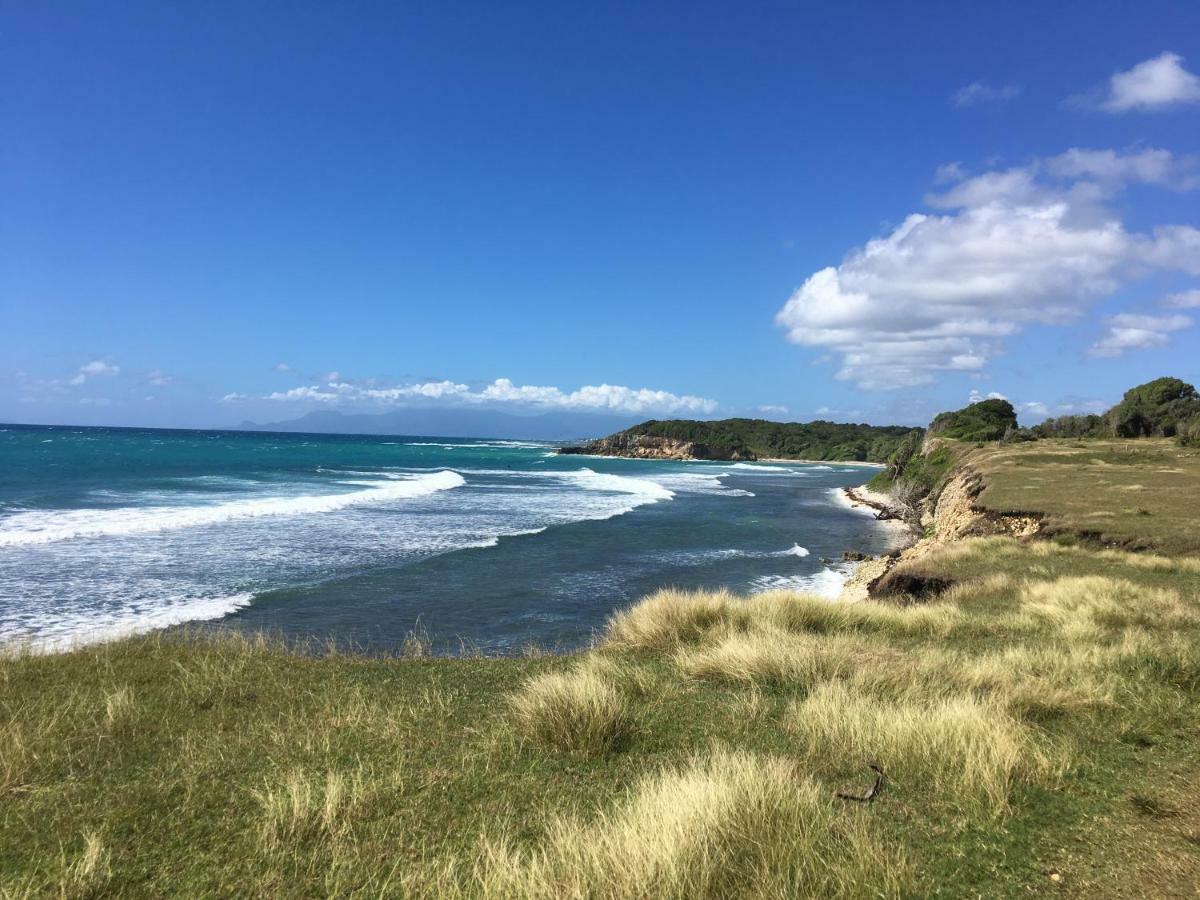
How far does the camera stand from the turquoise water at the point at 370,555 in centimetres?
1671

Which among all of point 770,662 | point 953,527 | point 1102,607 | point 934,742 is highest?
point 934,742

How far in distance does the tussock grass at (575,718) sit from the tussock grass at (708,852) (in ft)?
4.53

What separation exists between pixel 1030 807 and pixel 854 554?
26.1 m

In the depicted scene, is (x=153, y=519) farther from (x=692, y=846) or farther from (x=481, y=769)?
(x=692, y=846)

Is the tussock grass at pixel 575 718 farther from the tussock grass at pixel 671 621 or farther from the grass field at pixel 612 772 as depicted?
the tussock grass at pixel 671 621

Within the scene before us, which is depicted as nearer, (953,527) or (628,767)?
(628,767)

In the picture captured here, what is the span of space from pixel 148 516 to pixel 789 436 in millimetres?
156204

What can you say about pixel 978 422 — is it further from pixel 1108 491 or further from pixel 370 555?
pixel 370 555

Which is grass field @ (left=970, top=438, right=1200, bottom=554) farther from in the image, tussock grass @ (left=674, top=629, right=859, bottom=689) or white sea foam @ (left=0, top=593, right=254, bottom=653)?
white sea foam @ (left=0, top=593, right=254, bottom=653)

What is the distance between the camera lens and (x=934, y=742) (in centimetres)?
578

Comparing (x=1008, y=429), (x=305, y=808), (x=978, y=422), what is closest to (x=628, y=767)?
(x=305, y=808)

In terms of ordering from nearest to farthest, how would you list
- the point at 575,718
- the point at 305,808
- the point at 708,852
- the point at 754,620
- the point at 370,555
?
1. the point at 708,852
2. the point at 305,808
3. the point at 575,718
4. the point at 754,620
5. the point at 370,555

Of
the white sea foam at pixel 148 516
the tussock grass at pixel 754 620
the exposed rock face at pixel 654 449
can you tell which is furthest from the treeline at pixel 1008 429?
the exposed rock face at pixel 654 449

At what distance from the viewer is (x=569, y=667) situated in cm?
920
